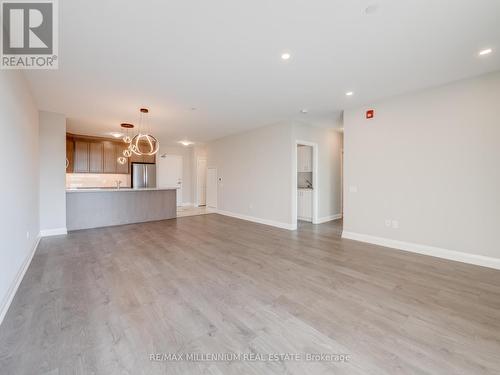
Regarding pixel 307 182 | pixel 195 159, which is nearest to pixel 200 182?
pixel 195 159

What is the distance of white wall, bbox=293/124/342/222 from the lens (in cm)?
609

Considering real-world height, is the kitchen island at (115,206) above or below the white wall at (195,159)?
below

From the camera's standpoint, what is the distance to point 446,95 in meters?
3.50

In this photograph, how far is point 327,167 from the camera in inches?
255

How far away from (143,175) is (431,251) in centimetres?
886

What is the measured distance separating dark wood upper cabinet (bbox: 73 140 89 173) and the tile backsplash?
41cm

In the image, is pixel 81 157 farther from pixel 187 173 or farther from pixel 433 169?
pixel 433 169

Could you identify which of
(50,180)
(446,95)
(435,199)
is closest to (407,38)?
(446,95)

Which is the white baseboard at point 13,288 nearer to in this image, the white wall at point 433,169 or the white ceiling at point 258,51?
the white ceiling at point 258,51

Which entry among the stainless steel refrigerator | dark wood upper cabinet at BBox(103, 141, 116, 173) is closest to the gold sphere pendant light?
the stainless steel refrigerator

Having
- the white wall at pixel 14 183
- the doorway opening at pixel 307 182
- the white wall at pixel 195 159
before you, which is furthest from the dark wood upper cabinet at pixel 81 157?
the doorway opening at pixel 307 182

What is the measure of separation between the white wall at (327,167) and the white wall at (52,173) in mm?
5659

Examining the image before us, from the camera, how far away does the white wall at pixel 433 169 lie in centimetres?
318

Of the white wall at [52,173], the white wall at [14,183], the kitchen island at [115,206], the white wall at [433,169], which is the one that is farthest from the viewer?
the kitchen island at [115,206]
